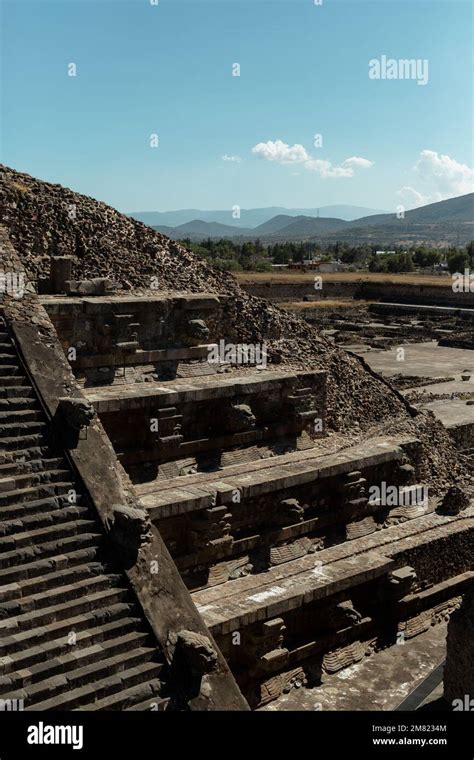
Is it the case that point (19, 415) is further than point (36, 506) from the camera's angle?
Yes

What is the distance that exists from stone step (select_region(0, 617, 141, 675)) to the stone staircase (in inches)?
0.4

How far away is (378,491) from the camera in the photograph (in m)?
17.3

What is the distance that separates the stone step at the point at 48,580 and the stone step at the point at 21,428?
216 centimetres

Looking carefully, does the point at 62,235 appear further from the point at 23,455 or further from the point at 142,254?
the point at 23,455

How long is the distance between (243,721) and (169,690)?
0.91 meters

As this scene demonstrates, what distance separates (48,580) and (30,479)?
5.01 feet

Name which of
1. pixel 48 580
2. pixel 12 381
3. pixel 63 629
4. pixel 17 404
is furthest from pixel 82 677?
pixel 12 381

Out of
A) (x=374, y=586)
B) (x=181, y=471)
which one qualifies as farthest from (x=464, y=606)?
(x=181, y=471)

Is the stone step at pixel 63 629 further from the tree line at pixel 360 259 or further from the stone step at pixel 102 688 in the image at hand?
the tree line at pixel 360 259

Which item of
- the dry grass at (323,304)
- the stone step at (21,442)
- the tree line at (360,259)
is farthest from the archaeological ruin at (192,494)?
the tree line at (360,259)

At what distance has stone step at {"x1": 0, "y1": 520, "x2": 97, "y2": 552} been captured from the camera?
10000 mm

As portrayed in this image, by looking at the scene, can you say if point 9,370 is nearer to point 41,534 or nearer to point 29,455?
point 29,455

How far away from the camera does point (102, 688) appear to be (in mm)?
9188

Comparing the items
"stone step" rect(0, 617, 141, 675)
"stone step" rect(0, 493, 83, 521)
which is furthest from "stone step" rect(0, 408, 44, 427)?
"stone step" rect(0, 617, 141, 675)
